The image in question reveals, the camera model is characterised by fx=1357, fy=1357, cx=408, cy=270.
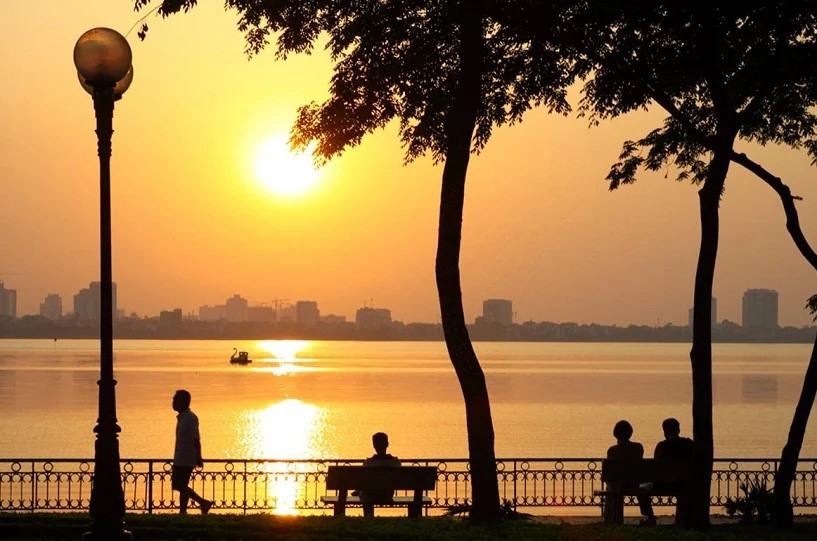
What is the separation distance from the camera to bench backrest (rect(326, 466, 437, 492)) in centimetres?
1814

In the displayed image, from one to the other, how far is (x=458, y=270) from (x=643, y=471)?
14.2 ft

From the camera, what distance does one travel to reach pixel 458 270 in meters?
16.8

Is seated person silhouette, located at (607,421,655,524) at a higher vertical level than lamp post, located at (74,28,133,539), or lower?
lower

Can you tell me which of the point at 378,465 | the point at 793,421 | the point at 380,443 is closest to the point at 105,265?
the point at 378,465

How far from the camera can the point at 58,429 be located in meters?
81.1

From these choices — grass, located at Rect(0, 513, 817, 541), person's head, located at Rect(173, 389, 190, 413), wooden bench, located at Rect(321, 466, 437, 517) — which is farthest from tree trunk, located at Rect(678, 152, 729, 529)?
person's head, located at Rect(173, 389, 190, 413)

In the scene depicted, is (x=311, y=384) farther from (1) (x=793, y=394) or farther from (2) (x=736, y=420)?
(2) (x=736, y=420)

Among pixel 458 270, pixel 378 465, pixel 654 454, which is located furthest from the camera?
pixel 654 454

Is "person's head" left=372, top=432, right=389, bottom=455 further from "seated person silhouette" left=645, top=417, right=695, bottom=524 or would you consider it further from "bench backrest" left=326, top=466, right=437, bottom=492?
"seated person silhouette" left=645, top=417, right=695, bottom=524

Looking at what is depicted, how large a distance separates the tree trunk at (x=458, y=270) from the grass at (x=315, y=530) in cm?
88

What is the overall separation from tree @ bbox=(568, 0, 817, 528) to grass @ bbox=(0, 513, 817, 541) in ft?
12.1

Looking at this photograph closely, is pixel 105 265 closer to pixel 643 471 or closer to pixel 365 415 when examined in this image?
pixel 643 471

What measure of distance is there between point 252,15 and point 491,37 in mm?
3424

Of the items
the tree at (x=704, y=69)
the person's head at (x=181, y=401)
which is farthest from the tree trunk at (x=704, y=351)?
the person's head at (x=181, y=401)
